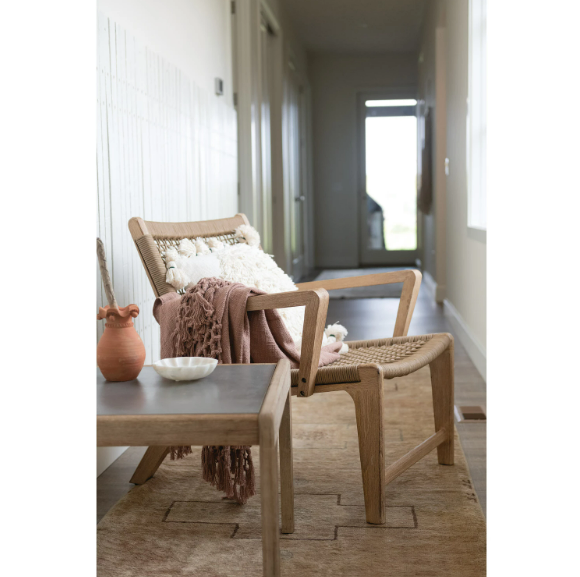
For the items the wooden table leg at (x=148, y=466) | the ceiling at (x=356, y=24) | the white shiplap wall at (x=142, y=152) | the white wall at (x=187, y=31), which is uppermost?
the ceiling at (x=356, y=24)

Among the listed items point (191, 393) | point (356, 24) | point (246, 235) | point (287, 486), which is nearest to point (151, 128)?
point (246, 235)

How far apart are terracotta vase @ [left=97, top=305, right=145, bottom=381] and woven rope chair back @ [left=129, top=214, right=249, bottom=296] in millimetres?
582

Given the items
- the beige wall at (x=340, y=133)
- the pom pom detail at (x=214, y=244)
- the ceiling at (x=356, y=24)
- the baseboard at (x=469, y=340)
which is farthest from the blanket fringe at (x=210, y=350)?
the beige wall at (x=340, y=133)

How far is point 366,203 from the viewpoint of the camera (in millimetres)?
8703

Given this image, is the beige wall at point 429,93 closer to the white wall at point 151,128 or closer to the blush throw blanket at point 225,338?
the white wall at point 151,128

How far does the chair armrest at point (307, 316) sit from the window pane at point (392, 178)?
7352 mm

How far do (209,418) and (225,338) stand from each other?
62 cm

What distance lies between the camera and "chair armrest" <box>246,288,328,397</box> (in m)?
1.48

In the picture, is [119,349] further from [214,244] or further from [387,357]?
[214,244]

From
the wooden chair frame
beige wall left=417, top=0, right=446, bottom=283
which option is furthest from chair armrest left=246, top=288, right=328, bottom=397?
beige wall left=417, top=0, right=446, bottom=283

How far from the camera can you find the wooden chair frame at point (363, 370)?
59.1 inches

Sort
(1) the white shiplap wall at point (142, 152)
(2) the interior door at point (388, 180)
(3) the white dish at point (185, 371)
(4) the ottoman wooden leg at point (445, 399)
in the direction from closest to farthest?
1. (3) the white dish at point (185, 371)
2. (4) the ottoman wooden leg at point (445, 399)
3. (1) the white shiplap wall at point (142, 152)
4. (2) the interior door at point (388, 180)

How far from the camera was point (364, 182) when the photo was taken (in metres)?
8.66
